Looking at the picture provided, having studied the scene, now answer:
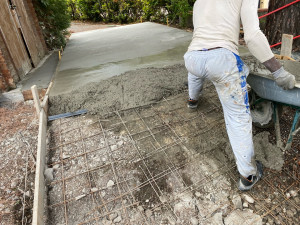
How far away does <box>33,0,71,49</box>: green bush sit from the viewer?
675 cm

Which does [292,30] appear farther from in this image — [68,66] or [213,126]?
[68,66]

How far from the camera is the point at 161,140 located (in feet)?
8.47

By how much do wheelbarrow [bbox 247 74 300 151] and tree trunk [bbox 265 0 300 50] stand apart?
1164 millimetres

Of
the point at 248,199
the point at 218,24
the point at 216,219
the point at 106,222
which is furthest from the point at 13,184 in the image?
the point at 218,24

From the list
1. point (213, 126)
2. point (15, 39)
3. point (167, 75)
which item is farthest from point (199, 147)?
point (15, 39)

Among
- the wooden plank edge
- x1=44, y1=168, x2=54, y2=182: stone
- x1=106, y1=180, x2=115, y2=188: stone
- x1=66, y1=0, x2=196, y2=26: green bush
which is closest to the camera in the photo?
the wooden plank edge

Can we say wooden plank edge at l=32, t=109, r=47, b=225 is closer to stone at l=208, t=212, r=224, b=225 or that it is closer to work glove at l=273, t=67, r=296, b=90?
stone at l=208, t=212, r=224, b=225

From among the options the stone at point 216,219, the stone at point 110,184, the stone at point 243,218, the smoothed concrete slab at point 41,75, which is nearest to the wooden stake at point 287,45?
the stone at point 243,218

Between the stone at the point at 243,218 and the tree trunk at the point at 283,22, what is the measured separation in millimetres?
2446

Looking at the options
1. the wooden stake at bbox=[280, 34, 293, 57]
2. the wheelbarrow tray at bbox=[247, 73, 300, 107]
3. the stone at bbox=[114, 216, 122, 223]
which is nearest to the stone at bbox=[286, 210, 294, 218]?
the wheelbarrow tray at bbox=[247, 73, 300, 107]

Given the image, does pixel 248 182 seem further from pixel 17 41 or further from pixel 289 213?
pixel 17 41

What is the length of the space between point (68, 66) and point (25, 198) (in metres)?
3.17

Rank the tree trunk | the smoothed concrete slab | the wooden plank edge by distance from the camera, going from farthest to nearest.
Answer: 1. the smoothed concrete slab
2. the tree trunk
3. the wooden plank edge

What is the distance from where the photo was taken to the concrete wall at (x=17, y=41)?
400 cm
